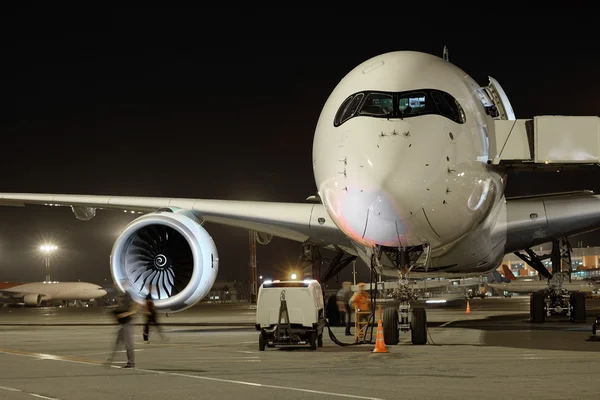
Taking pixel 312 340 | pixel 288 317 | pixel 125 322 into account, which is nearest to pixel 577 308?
pixel 312 340

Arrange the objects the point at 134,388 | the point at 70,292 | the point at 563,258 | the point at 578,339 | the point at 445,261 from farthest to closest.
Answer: the point at 70,292 < the point at 563,258 < the point at 445,261 < the point at 578,339 < the point at 134,388

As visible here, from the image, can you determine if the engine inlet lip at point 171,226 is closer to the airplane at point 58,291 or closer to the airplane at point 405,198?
the airplane at point 405,198

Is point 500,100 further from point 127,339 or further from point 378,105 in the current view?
point 127,339

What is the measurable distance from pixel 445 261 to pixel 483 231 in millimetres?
1146

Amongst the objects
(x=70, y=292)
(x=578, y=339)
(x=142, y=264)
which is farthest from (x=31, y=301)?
(x=578, y=339)

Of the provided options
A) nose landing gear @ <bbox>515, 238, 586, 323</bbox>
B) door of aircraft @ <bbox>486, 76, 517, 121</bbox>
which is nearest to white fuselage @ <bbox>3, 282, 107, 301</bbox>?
nose landing gear @ <bbox>515, 238, 586, 323</bbox>

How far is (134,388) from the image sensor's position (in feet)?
28.3

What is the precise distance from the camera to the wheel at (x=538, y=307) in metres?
21.2

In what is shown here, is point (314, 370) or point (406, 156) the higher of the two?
point (406, 156)

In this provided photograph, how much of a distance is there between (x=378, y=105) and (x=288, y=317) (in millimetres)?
3779

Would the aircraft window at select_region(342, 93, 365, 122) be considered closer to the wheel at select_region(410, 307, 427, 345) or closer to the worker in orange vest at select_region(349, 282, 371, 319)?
the wheel at select_region(410, 307, 427, 345)

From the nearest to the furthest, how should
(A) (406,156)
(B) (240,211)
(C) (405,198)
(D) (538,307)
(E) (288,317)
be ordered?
(A) (406,156), (C) (405,198), (E) (288,317), (B) (240,211), (D) (538,307)

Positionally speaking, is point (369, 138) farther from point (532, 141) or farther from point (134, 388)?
point (134, 388)

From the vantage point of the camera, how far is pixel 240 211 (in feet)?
57.2
